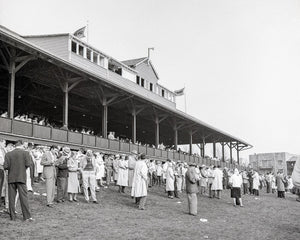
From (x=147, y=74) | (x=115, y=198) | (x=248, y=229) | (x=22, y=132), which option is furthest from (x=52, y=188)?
(x=147, y=74)

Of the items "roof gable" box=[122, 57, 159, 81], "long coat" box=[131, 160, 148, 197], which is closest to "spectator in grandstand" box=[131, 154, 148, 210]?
"long coat" box=[131, 160, 148, 197]

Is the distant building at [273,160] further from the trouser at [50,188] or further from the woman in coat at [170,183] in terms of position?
the trouser at [50,188]

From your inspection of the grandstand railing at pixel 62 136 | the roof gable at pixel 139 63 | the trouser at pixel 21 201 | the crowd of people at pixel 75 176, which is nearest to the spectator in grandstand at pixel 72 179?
the crowd of people at pixel 75 176

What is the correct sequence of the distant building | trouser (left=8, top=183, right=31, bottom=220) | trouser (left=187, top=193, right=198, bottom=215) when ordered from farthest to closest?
the distant building → trouser (left=187, top=193, right=198, bottom=215) → trouser (left=8, top=183, right=31, bottom=220)

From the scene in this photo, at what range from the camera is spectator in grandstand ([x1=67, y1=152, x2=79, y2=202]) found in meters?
13.6

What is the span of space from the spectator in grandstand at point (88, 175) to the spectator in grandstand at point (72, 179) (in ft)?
1.14

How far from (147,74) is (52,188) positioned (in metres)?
31.1

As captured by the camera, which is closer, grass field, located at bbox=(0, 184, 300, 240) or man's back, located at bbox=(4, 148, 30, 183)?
grass field, located at bbox=(0, 184, 300, 240)

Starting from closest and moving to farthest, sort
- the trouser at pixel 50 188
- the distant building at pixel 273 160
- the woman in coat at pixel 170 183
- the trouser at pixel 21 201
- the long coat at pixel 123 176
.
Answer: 1. the trouser at pixel 21 201
2. the trouser at pixel 50 188
3. the long coat at pixel 123 176
4. the woman in coat at pixel 170 183
5. the distant building at pixel 273 160

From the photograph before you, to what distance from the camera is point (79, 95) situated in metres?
29.3

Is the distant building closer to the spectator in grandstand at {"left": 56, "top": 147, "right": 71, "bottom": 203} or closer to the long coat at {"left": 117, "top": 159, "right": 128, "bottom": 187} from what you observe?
the long coat at {"left": 117, "top": 159, "right": 128, "bottom": 187}

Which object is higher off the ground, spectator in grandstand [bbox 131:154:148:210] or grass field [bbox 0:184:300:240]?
spectator in grandstand [bbox 131:154:148:210]

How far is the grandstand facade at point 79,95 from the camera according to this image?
19.9 meters

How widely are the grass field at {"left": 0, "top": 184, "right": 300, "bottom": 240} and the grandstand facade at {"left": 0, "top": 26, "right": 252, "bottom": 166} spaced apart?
7.29 metres
